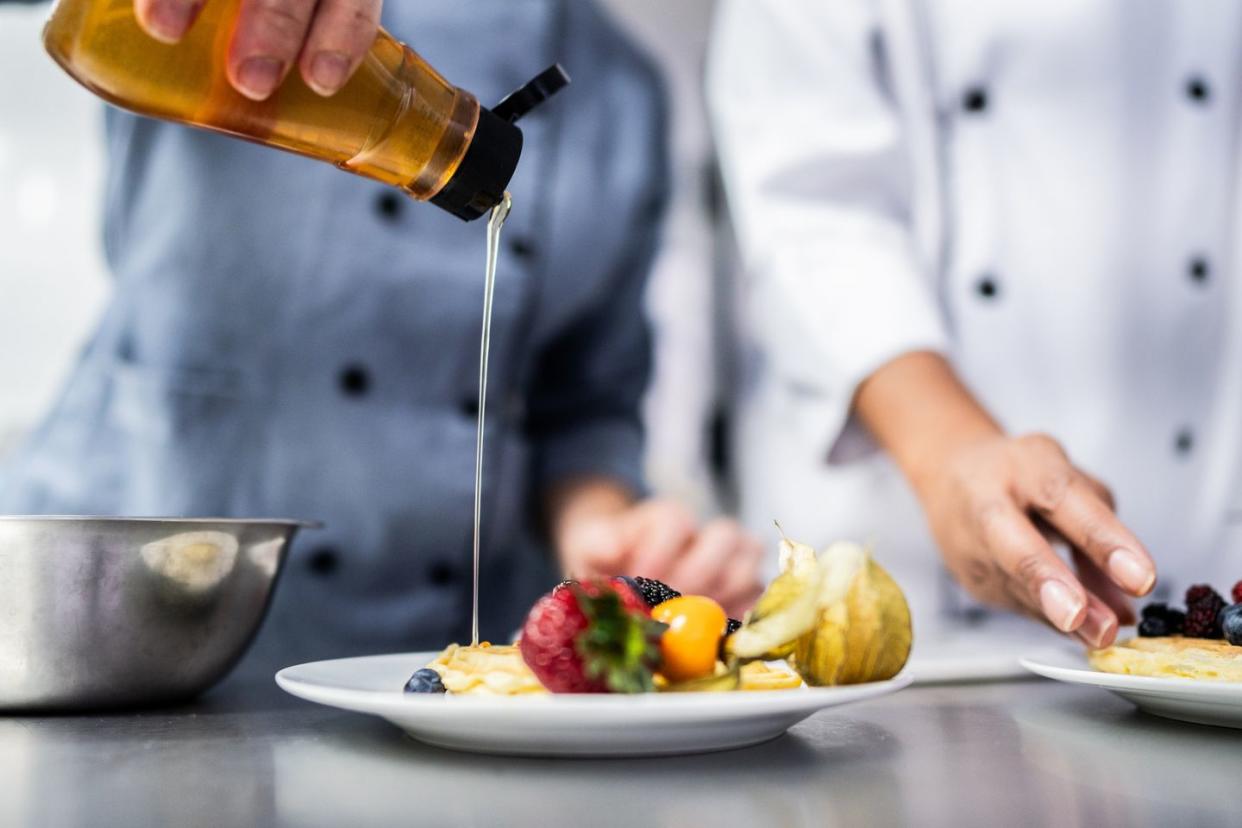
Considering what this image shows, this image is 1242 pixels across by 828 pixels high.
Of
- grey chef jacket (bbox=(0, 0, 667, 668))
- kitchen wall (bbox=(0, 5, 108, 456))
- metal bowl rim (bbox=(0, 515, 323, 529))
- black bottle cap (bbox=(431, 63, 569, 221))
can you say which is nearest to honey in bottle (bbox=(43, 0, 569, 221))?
black bottle cap (bbox=(431, 63, 569, 221))

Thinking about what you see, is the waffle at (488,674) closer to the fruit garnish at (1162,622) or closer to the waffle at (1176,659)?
the waffle at (1176,659)

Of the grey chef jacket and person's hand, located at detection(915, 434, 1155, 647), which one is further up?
the grey chef jacket

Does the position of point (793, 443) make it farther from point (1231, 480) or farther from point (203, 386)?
point (203, 386)

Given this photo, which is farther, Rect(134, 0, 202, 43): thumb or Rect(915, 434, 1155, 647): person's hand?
Rect(915, 434, 1155, 647): person's hand

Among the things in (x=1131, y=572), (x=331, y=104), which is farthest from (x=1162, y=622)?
(x=331, y=104)

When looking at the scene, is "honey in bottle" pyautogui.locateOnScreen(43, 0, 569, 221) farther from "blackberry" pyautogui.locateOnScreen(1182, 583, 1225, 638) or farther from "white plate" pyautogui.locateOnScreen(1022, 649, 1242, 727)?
"blackberry" pyautogui.locateOnScreen(1182, 583, 1225, 638)

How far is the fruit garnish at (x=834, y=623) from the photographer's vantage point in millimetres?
658

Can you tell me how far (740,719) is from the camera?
1.88ft

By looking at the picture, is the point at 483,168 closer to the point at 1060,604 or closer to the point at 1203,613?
the point at 1060,604

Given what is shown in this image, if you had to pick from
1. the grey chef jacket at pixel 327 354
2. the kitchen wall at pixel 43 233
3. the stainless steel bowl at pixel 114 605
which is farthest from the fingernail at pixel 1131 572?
the kitchen wall at pixel 43 233

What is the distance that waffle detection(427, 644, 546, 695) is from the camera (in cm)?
65

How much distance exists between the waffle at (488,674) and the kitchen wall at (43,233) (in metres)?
2.55

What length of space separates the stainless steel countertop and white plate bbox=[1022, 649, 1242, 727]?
1cm

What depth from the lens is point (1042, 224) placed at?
4.80ft
